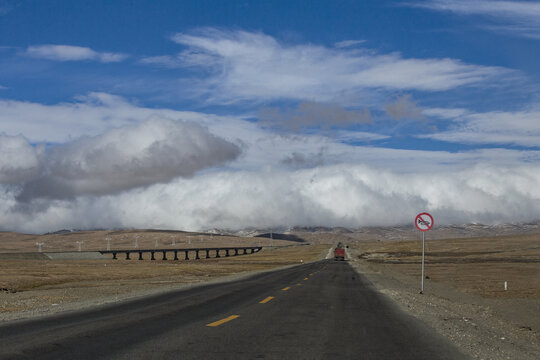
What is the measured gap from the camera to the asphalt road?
9.94 m

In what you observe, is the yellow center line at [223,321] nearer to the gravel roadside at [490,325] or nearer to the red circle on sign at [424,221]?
the gravel roadside at [490,325]

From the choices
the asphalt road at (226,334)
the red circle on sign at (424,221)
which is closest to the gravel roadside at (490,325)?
the asphalt road at (226,334)

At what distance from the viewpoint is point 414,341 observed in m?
12.0

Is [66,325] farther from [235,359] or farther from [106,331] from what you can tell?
[235,359]

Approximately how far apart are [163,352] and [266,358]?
195 centimetres

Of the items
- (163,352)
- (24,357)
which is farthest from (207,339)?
(24,357)

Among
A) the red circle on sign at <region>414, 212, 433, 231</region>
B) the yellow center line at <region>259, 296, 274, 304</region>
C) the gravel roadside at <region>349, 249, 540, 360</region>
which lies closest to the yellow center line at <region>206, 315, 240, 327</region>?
the yellow center line at <region>259, 296, 274, 304</region>

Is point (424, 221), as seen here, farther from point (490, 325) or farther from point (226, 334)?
point (226, 334)

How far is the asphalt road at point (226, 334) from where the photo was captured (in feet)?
32.6

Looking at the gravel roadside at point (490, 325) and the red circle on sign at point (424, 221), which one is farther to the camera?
the red circle on sign at point (424, 221)

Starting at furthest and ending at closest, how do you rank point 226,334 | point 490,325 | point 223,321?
point 490,325
point 223,321
point 226,334

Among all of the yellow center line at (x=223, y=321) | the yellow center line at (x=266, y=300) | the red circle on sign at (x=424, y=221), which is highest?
the red circle on sign at (x=424, y=221)

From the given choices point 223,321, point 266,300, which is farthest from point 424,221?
point 223,321

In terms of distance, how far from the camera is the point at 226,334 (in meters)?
12.0
